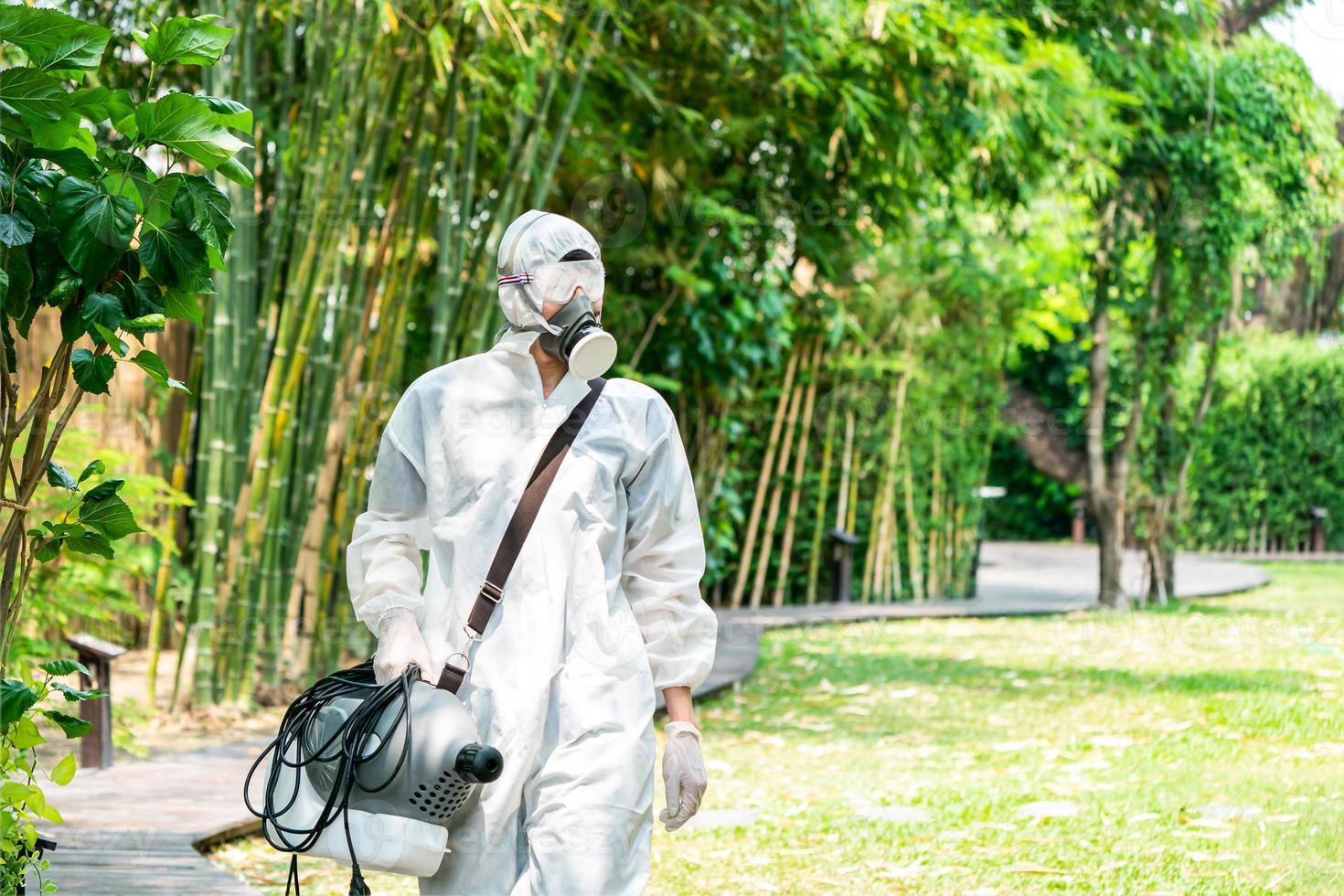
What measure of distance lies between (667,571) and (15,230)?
0.92m

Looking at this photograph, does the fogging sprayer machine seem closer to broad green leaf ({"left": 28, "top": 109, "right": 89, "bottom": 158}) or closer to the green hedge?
broad green leaf ({"left": 28, "top": 109, "right": 89, "bottom": 158})

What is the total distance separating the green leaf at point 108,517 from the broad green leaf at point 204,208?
36 centimetres

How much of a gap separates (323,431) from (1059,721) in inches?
123

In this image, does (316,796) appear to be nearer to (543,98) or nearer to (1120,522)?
(543,98)

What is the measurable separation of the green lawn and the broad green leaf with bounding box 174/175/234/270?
224 cm

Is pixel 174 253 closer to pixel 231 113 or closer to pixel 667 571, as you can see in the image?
pixel 231 113

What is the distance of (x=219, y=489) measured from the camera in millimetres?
5219

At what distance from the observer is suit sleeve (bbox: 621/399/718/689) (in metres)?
1.99

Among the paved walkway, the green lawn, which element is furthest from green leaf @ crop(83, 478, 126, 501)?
the green lawn

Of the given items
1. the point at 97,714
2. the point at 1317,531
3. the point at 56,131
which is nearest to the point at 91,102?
the point at 56,131

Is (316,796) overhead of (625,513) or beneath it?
beneath

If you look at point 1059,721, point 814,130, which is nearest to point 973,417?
point 814,130

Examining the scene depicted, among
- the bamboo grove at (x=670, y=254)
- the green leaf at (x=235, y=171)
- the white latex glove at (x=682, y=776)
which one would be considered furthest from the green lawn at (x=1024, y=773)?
the green leaf at (x=235, y=171)

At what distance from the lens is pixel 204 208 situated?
177 cm
